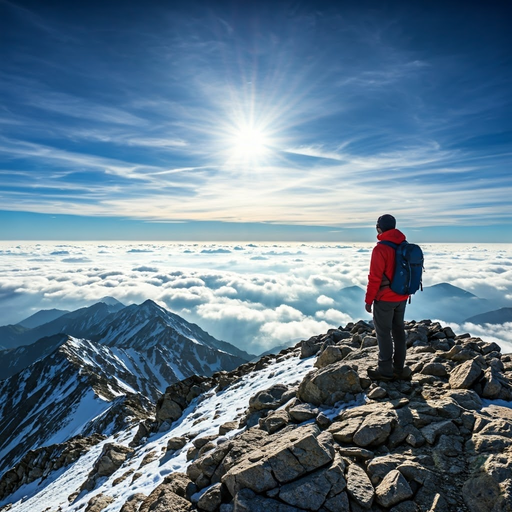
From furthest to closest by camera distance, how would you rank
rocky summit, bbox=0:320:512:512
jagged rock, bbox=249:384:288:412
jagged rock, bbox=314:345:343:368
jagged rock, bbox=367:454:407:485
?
jagged rock, bbox=314:345:343:368 < jagged rock, bbox=249:384:288:412 < jagged rock, bbox=367:454:407:485 < rocky summit, bbox=0:320:512:512

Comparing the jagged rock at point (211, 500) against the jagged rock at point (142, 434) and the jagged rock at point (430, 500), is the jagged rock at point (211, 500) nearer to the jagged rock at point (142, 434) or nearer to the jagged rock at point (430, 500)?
the jagged rock at point (430, 500)

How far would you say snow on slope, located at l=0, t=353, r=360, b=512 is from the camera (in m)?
11.0

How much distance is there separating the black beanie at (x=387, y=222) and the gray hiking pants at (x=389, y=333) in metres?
2.23

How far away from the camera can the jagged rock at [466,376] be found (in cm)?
867

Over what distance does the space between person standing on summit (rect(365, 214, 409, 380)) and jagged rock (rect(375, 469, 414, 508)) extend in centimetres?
415

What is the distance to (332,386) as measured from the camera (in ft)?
32.9

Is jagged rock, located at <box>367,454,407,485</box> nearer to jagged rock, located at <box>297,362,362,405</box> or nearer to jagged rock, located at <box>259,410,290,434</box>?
jagged rock, located at <box>259,410,290,434</box>

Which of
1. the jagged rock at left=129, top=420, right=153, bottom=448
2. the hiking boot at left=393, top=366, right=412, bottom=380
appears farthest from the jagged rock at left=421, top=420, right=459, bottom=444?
the jagged rock at left=129, top=420, right=153, bottom=448

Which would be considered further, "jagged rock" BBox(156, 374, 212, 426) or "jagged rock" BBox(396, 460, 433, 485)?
"jagged rock" BBox(156, 374, 212, 426)

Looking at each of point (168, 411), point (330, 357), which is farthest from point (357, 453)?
point (168, 411)

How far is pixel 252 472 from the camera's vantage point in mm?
6289

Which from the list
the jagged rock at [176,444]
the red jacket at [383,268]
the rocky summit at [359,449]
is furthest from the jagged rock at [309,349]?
the red jacket at [383,268]

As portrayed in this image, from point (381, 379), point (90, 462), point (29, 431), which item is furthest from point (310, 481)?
point (29, 431)

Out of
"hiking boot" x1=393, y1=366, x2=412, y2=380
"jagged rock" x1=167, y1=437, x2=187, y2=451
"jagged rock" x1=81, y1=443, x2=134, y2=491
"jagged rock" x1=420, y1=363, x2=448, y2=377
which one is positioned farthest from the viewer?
"jagged rock" x1=81, y1=443, x2=134, y2=491
